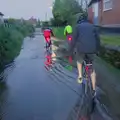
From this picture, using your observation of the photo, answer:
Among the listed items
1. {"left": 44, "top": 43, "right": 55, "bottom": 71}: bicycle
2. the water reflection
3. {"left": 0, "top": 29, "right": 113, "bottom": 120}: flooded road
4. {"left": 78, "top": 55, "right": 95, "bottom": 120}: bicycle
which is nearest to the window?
{"left": 44, "top": 43, "right": 55, "bottom": 71}: bicycle

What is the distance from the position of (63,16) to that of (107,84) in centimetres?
4646

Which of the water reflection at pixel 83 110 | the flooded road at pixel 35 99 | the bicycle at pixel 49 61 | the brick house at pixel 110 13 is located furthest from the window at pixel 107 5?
the water reflection at pixel 83 110

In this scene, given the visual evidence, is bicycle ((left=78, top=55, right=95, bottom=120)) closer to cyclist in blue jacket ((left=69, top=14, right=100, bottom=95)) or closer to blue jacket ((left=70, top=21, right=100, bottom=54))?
cyclist in blue jacket ((left=69, top=14, right=100, bottom=95))

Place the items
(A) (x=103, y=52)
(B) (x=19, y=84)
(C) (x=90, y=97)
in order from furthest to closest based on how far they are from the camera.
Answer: (A) (x=103, y=52)
(B) (x=19, y=84)
(C) (x=90, y=97)

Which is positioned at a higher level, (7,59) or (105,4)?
(105,4)

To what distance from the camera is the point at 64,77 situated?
11.0 m

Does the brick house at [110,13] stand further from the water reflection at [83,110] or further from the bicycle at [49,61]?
the water reflection at [83,110]

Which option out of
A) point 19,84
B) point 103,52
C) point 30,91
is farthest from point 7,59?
point 30,91

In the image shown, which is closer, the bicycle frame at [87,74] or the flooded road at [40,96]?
the flooded road at [40,96]

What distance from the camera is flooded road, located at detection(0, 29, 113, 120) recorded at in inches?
259

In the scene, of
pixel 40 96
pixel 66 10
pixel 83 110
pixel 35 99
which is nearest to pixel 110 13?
pixel 40 96

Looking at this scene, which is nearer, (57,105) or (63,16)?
(57,105)

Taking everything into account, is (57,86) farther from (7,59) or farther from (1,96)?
(7,59)

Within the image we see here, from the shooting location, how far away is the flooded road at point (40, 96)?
21.6ft
